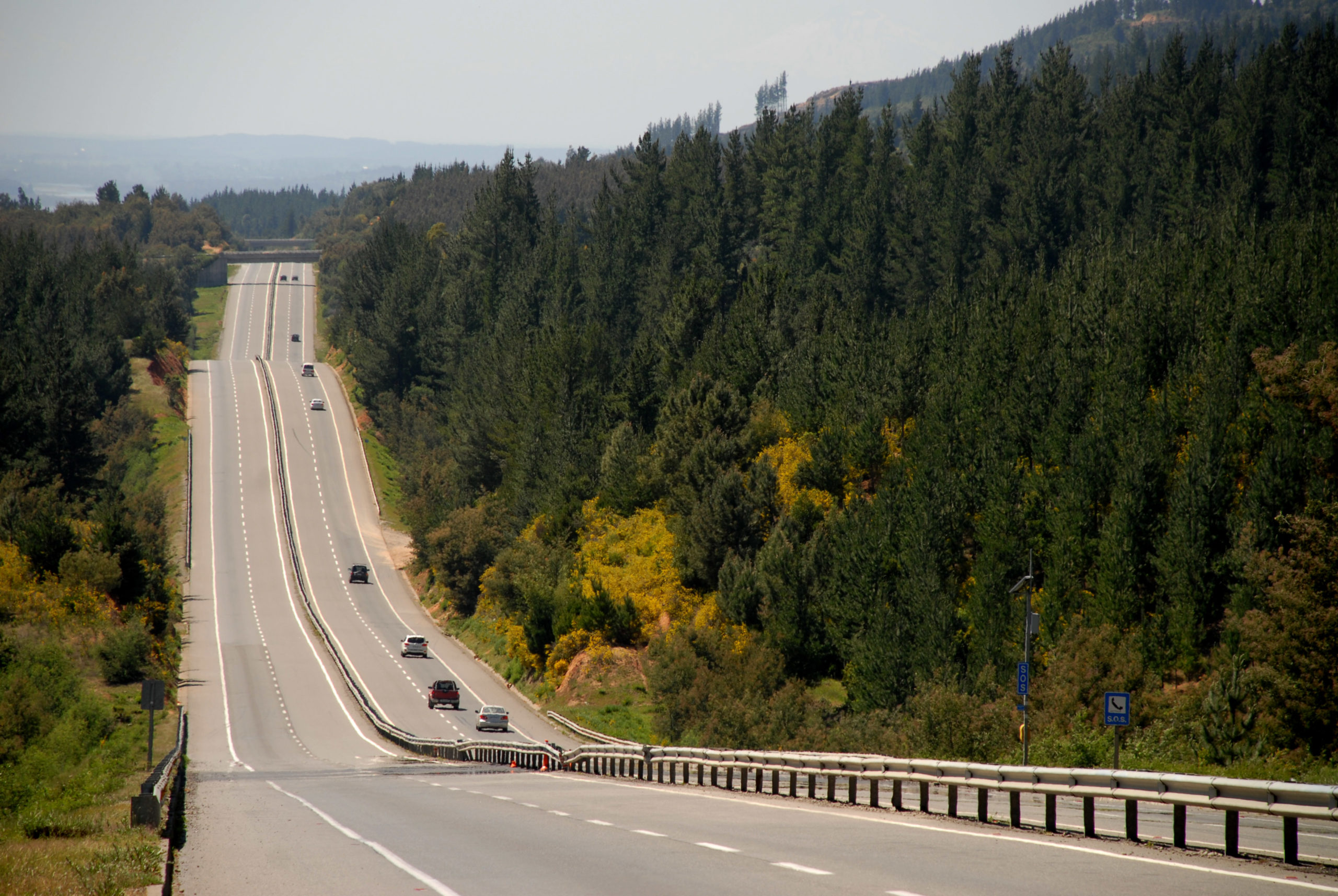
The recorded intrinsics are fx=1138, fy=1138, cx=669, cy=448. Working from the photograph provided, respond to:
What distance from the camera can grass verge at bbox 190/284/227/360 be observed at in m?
157

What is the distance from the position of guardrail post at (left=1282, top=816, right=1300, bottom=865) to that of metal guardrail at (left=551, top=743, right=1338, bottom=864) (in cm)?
1

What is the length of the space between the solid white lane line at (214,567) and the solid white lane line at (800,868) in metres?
33.8

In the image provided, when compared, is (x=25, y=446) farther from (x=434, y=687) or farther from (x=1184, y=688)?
(x=1184, y=688)

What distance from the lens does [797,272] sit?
96875 millimetres

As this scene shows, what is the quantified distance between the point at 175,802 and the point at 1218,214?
73.2 meters

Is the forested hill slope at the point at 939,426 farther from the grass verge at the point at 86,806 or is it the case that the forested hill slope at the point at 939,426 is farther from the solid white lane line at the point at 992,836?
the grass verge at the point at 86,806

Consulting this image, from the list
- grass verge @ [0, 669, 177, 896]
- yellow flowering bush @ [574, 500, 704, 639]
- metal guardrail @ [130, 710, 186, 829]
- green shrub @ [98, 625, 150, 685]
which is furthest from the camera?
yellow flowering bush @ [574, 500, 704, 639]

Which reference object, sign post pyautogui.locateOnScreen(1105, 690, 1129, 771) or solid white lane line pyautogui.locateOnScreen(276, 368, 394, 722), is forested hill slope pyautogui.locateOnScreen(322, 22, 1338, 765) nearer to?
sign post pyautogui.locateOnScreen(1105, 690, 1129, 771)

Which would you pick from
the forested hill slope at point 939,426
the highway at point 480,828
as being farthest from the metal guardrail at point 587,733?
the forested hill slope at point 939,426

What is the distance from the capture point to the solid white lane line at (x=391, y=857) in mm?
11539

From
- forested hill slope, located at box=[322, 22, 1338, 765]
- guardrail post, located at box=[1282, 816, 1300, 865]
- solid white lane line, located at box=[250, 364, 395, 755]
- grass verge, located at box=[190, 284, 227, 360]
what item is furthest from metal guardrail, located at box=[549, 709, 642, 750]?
grass verge, located at box=[190, 284, 227, 360]

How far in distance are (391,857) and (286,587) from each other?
75.8 metres

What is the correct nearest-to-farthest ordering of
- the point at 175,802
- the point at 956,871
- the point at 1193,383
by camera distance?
the point at 956,871 → the point at 175,802 → the point at 1193,383

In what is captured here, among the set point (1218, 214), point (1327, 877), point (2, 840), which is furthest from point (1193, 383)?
point (2, 840)
